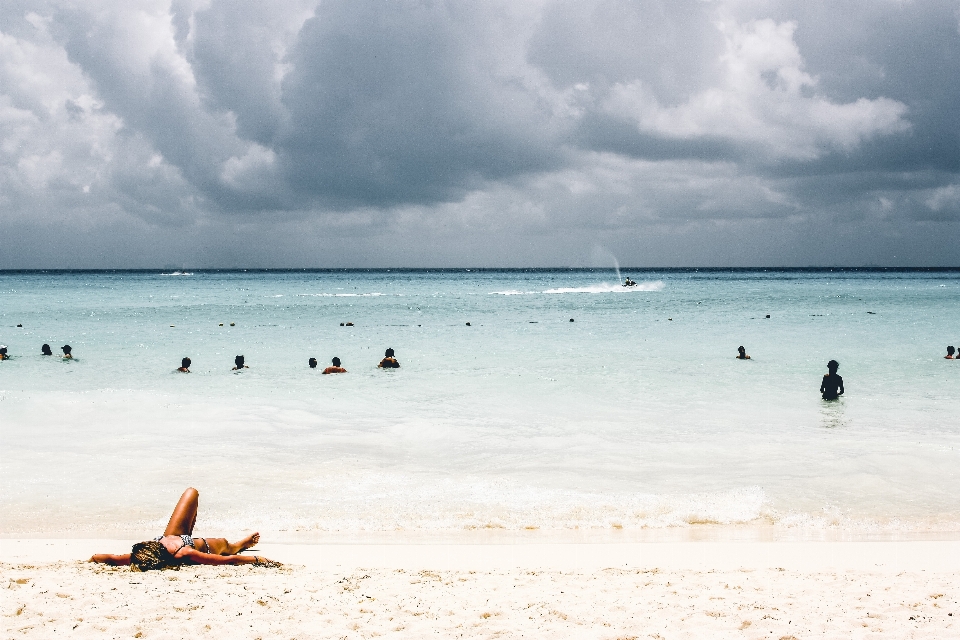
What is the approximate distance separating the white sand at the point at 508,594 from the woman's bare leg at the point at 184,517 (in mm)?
635

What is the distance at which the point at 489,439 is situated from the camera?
1262cm

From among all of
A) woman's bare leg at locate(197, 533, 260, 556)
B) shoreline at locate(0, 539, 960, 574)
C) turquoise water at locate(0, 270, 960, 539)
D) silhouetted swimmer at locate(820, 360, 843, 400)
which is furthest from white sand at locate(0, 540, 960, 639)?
silhouetted swimmer at locate(820, 360, 843, 400)

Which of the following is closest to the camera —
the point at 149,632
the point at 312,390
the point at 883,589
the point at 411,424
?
the point at 149,632

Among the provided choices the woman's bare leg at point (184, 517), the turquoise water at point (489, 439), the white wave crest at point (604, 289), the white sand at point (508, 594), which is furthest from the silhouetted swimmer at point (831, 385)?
the white wave crest at point (604, 289)

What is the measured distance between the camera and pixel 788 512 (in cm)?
880

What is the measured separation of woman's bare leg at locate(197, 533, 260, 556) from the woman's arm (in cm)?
70

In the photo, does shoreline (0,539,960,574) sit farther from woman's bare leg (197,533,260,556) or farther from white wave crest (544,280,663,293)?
white wave crest (544,280,663,293)

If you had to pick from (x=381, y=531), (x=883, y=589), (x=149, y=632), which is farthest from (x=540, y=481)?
(x=149, y=632)

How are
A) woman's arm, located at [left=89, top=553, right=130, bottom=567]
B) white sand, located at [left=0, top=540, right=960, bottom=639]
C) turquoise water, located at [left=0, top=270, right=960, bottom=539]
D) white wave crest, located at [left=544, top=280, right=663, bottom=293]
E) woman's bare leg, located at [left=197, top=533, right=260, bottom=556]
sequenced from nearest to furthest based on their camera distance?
white sand, located at [left=0, top=540, right=960, bottom=639], woman's arm, located at [left=89, top=553, right=130, bottom=567], woman's bare leg, located at [left=197, top=533, right=260, bottom=556], turquoise water, located at [left=0, top=270, right=960, bottom=539], white wave crest, located at [left=544, top=280, right=663, bottom=293]

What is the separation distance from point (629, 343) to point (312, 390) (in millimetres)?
14063

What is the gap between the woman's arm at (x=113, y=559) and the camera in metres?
6.70

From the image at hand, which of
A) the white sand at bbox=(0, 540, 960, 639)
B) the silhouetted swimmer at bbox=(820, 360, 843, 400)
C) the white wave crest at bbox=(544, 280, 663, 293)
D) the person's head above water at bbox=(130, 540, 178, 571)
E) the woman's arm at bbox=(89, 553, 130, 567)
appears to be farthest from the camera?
the white wave crest at bbox=(544, 280, 663, 293)

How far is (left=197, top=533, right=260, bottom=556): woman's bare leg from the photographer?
23.1 feet

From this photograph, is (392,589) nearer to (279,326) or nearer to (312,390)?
(312,390)
